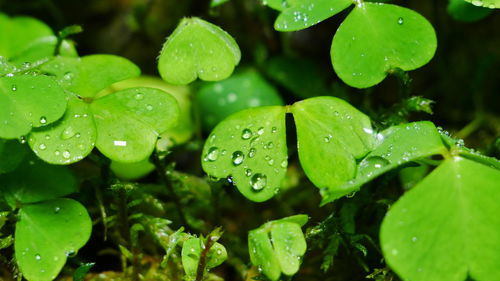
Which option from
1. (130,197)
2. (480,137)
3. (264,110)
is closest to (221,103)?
(130,197)

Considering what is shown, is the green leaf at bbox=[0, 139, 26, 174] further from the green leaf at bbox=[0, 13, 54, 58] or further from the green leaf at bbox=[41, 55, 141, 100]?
the green leaf at bbox=[0, 13, 54, 58]

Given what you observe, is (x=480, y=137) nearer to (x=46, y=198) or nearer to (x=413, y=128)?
(x=413, y=128)

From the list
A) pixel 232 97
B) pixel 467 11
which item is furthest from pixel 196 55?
pixel 467 11

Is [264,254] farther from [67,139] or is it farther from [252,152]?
[67,139]

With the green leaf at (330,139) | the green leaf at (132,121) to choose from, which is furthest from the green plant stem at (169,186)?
the green leaf at (330,139)

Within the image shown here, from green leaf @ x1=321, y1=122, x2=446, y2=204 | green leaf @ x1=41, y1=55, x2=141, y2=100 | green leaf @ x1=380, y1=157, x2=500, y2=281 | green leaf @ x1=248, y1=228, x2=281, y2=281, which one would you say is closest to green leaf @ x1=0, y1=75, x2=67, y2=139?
green leaf @ x1=41, y1=55, x2=141, y2=100

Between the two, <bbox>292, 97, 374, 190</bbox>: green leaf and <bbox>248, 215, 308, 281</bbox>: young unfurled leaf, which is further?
<bbox>292, 97, 374, 190</bbox>: green leaf

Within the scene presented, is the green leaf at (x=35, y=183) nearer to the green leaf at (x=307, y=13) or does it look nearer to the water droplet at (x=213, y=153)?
the water droplet at (x=213, y=153)
